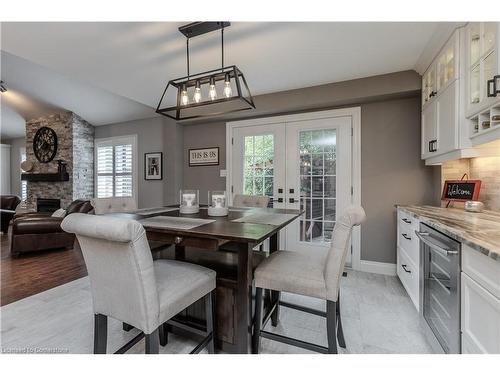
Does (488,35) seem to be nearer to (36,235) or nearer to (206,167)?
(206,167)

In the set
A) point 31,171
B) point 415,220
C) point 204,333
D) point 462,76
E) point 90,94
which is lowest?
point 204,333

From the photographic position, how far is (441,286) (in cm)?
145

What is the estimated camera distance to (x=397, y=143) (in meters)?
2.93

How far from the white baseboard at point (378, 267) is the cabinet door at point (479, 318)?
76.0 inches

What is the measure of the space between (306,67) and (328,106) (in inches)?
30.0

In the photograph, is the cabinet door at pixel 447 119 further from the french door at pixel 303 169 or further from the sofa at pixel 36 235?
the sofa at pixel 36 235

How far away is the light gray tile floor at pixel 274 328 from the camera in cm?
A: 164

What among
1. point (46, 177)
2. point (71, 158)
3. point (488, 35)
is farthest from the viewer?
point (46, 177)

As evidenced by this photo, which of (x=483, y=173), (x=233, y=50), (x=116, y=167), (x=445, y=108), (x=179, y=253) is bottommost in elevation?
(x=179, y=253)

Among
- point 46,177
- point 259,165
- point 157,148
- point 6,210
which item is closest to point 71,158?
point 46,177

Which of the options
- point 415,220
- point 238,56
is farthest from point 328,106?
point 415,220

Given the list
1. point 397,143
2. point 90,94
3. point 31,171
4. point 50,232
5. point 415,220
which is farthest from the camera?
point 31,171

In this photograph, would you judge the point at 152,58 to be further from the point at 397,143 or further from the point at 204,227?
the point at 397,143

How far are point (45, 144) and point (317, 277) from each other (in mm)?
7045
